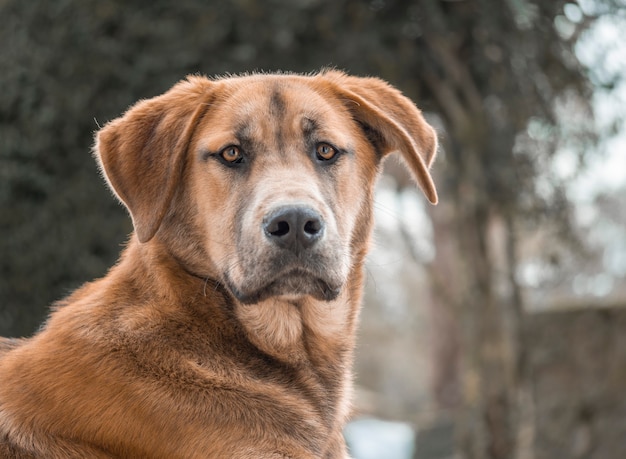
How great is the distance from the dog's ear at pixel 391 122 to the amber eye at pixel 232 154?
0.64m

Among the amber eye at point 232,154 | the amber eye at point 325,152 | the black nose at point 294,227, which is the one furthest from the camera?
the amber eye at point 325,152

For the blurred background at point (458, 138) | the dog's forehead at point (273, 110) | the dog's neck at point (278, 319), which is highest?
the dog's forehead at point (273, 110)

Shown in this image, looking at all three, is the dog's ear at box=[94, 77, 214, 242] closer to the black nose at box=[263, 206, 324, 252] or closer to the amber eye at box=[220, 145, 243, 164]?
the amber eye at box=[220, 145, 243, 164]

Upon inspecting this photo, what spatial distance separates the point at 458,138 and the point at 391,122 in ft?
16.4

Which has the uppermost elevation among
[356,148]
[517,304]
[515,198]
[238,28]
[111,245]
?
[356,148]

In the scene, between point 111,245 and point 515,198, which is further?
point 515,198

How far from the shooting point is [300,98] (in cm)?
396

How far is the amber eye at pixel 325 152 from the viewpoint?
3.92 meters

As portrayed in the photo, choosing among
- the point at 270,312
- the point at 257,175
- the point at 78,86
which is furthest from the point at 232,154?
the point at 78,86

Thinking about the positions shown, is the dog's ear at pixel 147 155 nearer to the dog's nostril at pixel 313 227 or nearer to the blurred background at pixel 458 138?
the dog's nostril at pixel 313 227

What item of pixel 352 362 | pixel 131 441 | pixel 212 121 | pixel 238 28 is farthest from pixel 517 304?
pixel 131 441

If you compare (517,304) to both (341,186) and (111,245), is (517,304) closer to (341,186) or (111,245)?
(111,245)

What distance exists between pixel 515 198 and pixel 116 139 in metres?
6.15

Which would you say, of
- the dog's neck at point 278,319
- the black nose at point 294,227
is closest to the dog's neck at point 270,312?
the dog's neck at point 278,319
